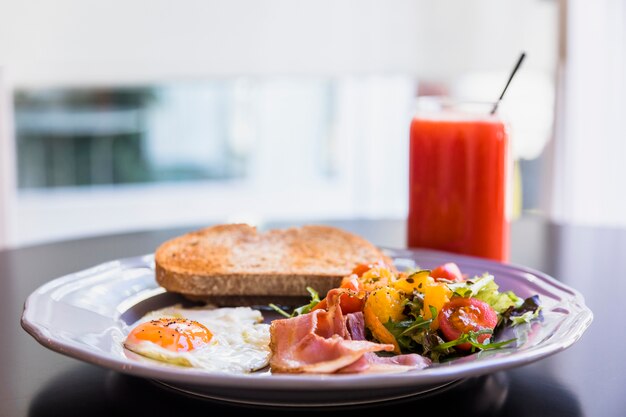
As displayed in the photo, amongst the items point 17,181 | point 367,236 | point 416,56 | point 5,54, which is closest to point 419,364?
point 367,236

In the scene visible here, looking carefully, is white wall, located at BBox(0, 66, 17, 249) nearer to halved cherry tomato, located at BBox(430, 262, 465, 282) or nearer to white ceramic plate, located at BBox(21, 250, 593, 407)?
white ceramic plate, located at BBox(21, 250, 593, 407)

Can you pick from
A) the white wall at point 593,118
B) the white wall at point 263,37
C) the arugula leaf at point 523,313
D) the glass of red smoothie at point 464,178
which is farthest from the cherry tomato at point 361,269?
the white wall at point 593,118

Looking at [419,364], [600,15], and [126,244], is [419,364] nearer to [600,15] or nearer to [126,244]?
[126,244]

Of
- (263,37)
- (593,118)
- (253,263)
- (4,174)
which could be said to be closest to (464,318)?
(253,263)

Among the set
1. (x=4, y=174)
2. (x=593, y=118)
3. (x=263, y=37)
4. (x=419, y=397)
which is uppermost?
(x=263, y=37)

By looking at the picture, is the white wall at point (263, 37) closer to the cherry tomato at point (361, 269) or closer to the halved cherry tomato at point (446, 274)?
the cherry tomato at point (361, 269)

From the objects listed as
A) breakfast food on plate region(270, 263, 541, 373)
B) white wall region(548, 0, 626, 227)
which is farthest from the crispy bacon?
white wall region(548, 0, 626, 227)

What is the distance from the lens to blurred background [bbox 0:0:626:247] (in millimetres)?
3428

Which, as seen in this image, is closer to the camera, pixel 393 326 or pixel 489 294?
pixel 393 326

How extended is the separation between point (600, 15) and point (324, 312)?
9.93 ft

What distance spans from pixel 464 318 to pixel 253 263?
0.48 m

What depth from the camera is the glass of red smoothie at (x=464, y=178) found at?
62.9 inches

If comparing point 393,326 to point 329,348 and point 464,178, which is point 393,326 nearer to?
point 329,348

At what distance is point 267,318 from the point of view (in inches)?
48.7
